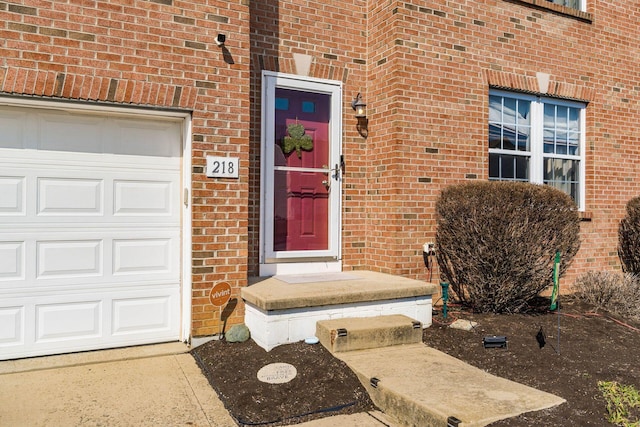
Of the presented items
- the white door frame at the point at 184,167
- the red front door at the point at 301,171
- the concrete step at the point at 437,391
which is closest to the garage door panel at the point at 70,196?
the white door frame at the point at 184,167

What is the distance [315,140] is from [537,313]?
335cm

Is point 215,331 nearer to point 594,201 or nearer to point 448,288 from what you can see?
point 448,288

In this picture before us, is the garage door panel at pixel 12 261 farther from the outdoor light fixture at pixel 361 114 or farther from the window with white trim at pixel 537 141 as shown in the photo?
the window with white trim at pixel 537 141

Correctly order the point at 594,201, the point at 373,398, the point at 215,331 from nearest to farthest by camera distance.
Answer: the point at 373,398
the point at 215,331
the point at 594,201

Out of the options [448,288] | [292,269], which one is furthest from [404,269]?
[292,269]

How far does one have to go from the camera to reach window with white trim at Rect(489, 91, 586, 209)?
7.17 meters

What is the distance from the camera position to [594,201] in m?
7.83

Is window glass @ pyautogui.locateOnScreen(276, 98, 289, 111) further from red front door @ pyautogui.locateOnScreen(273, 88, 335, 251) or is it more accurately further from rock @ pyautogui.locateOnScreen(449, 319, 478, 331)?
rock @ pyautogui.locateOnScreen(449, 319, 478, 331)

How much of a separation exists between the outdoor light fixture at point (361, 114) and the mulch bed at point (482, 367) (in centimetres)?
252

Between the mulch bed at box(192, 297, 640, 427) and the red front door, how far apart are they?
1695 millimetres

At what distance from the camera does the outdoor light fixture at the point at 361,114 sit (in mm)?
6475

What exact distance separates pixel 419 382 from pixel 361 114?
3.62 meters

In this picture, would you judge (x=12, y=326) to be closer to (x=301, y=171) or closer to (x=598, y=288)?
(x=301, y=171)

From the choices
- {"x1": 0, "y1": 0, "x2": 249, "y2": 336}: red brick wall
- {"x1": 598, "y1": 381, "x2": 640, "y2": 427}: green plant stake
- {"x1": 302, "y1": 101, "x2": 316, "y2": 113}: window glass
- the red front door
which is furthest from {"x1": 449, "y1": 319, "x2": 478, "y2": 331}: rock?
{"x1": 302, "y1": 101, "x2": 316, "y2": 113}: window glass
